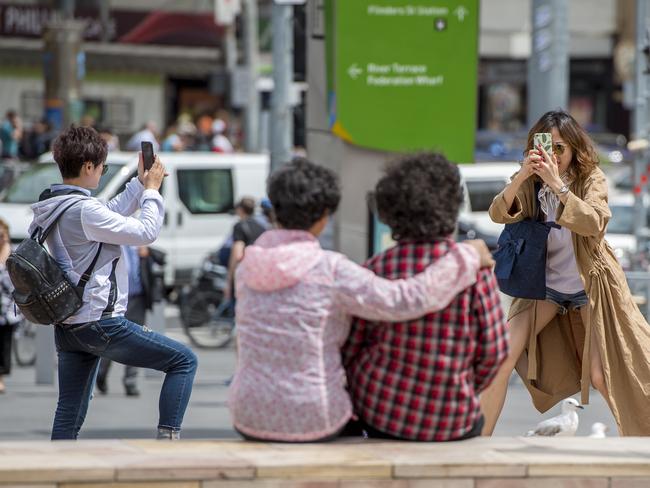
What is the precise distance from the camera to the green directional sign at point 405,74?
1097cm

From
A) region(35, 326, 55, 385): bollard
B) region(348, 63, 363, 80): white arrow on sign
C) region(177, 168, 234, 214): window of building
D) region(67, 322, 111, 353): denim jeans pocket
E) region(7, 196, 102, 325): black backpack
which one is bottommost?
region(35, 326, 55, 385): bollard

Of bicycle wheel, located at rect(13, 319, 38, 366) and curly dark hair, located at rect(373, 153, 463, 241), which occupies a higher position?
curly dark hair, located at rect(373, 153, 463, 241)

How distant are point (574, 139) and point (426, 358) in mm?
1845

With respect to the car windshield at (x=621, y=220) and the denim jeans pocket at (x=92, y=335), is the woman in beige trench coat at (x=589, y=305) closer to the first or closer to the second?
the denim jeans pocket at (x=92, y=335)

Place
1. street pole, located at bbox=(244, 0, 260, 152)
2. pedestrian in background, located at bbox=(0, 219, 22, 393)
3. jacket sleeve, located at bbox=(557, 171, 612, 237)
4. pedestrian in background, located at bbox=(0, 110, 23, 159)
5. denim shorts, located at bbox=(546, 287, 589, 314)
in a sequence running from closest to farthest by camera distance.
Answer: jacket sleeve, located at bbox=(557, 171, 612, 237)
denim shorts, located at bbox=(546, 287, 589, 314)
pedestrian in background, located at bbox=(0, 219, 22, 393)
street pole, located at bbox=(244, 0, 260, 152)
pedestrian in background, located at bbox=(0, 110, 23, 159)

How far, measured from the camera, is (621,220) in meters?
19.3

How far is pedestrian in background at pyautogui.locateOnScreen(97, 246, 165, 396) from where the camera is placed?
1223cm

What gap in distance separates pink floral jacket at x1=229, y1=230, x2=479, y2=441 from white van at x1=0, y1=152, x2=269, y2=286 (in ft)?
45.4

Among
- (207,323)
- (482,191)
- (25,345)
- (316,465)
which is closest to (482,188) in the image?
(482,191)

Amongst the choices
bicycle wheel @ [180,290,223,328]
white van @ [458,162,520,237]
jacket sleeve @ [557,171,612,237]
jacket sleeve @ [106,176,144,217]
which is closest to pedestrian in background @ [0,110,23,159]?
white van @ [458,162,520,237]

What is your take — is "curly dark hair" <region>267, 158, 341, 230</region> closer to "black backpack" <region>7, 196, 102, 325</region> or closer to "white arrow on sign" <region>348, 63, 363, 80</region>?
"black backpack" <region>7, 196, 102, 325</region>

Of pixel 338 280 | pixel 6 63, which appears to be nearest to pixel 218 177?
pixel 338 280

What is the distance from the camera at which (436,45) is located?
36.7 ft

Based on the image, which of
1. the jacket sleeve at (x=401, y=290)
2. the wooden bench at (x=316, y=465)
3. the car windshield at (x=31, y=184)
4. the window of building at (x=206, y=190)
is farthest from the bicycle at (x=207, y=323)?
the jacket sleeve at (x=401, y=290)
